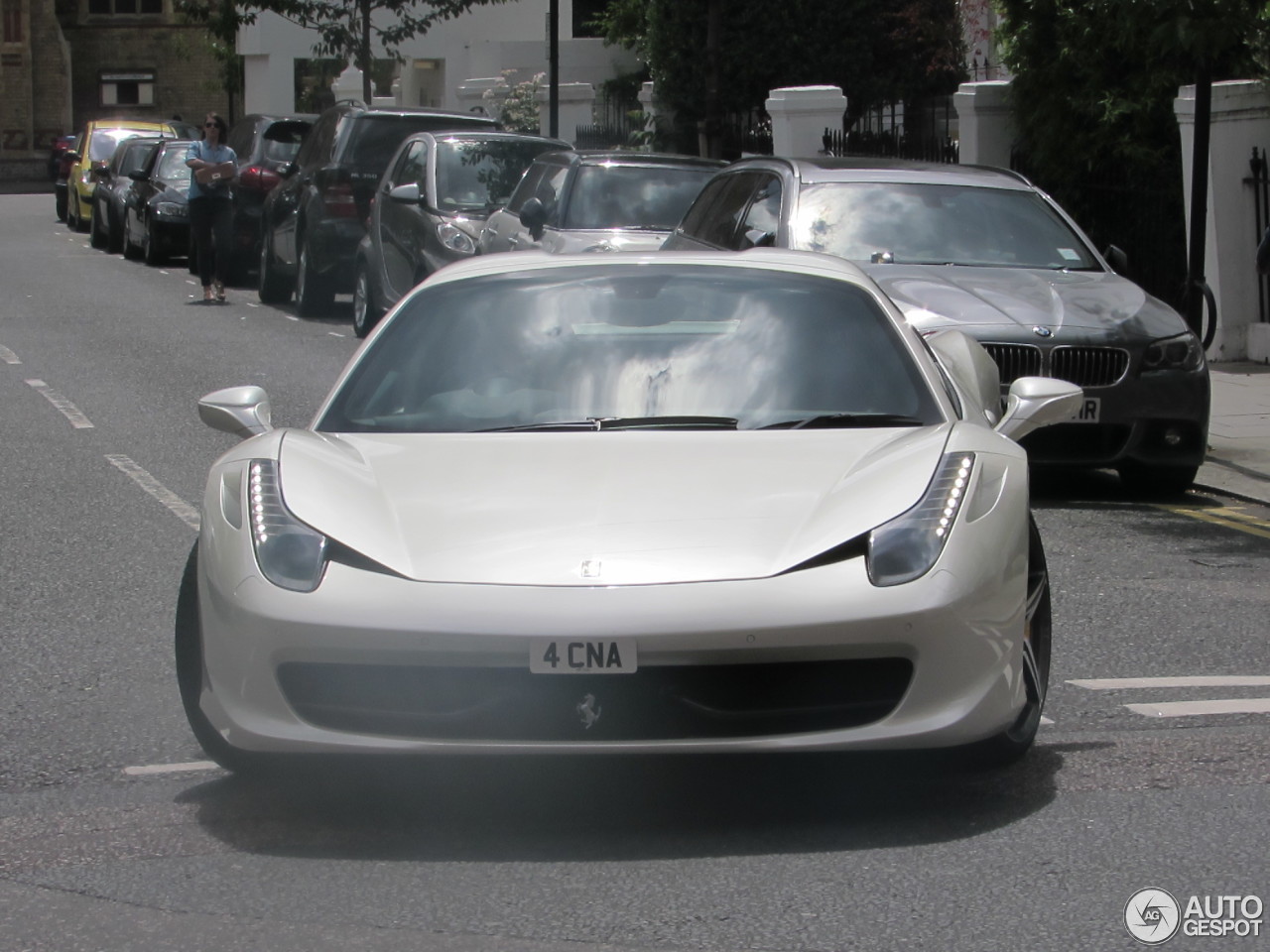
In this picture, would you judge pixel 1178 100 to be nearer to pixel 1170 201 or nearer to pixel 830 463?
pixel 1170 201

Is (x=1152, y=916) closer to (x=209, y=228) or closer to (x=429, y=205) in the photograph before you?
(x=429, y=205)

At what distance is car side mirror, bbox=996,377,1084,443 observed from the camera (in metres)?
5.78

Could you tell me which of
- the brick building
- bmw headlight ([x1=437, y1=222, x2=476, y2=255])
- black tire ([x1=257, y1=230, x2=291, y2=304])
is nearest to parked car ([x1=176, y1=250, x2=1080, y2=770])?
bmw headlight ([x1=437, y1=222, x2=476, y2=255])

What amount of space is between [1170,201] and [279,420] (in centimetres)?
890

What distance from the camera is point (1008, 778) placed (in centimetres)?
520

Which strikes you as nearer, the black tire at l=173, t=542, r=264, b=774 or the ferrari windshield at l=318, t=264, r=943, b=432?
the black tire at l=173, t=542, r=264, b=774

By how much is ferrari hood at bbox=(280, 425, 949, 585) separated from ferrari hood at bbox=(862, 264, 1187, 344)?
487 cm

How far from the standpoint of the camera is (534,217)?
14.8m

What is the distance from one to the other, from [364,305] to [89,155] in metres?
19.4

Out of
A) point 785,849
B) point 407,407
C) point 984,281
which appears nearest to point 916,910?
point 785,849

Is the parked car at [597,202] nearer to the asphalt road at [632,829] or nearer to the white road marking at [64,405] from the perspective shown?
the white road marking at [64,405]

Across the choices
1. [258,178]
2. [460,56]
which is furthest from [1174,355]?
[460,56]

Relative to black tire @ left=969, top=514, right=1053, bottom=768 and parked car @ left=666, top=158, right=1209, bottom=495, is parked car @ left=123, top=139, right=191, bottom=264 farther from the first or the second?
black tire @ left=969, top=514, right=1053, bottom=768

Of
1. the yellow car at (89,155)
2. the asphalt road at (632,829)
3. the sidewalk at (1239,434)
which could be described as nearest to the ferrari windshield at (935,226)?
the sidewalk at (1239,434)
